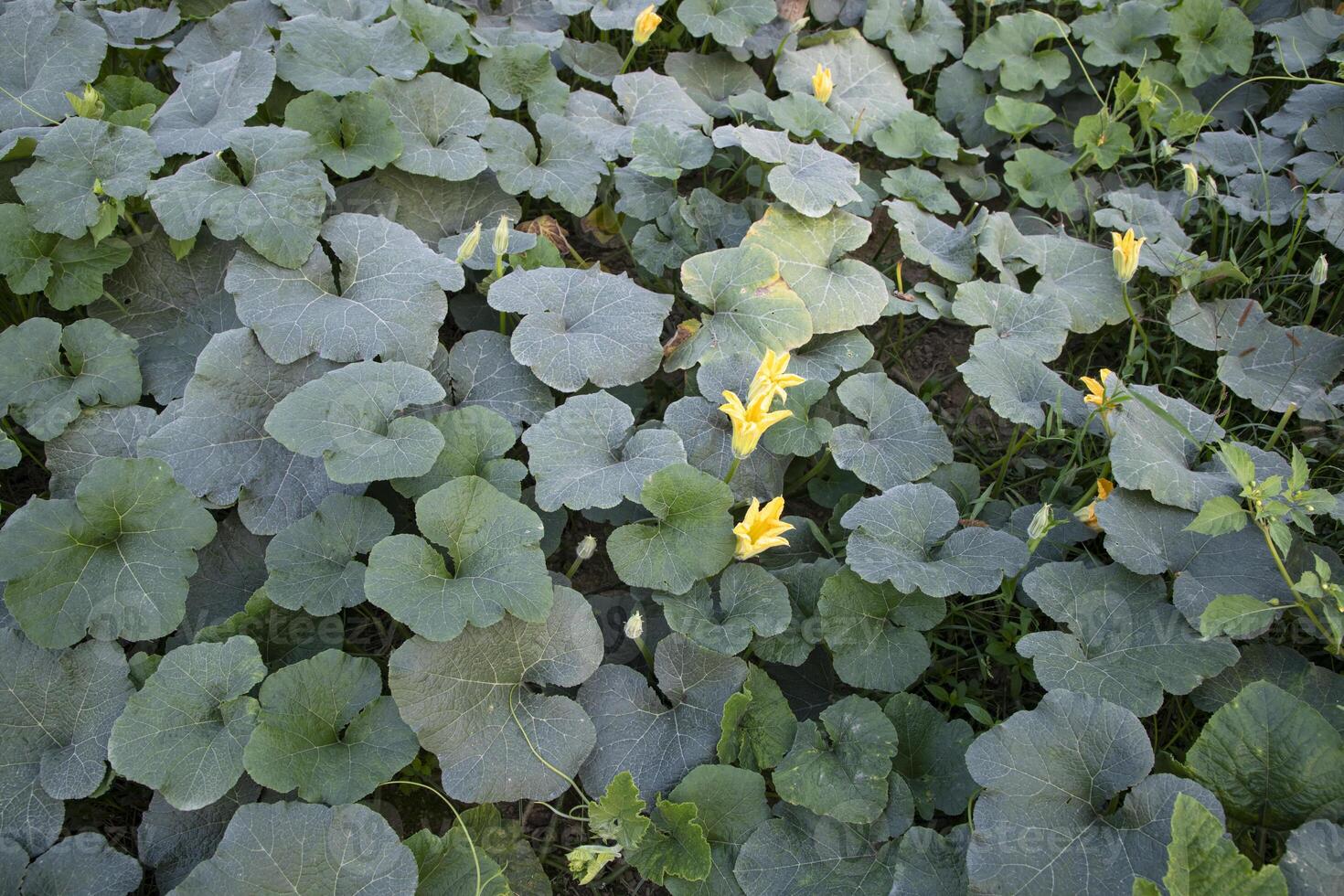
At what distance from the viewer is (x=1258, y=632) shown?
2.29m

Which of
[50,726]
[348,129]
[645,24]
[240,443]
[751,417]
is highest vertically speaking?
[645,24]

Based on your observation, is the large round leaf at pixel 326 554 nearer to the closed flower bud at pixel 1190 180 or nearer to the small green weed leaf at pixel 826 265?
the small green weed leaf at pixel 826 265

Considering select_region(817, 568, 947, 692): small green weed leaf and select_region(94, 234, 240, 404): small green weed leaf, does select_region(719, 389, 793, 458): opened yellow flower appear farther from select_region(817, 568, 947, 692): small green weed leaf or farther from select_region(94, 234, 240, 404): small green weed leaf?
select_region(94, 234, 240, 404): small green weed leaf

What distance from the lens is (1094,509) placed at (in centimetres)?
259

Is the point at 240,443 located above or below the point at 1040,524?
below

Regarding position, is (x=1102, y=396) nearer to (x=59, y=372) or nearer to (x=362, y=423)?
(x=362, y=423)

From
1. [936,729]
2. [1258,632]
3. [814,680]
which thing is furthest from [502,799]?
[1258,632]

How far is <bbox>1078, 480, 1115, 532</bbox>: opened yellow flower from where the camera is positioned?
262 cm

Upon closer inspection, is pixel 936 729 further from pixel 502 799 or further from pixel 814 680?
pixel 502 799

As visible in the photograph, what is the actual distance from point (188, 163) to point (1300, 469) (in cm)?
322

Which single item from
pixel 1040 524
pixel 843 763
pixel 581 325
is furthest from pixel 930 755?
pixel 581 325

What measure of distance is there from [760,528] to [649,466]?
34 cm

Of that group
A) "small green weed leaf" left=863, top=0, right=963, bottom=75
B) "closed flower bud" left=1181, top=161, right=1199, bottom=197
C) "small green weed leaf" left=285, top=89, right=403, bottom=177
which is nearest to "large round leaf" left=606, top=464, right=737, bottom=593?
"small green weed leaf" left=285, top=89, right=403, bottom=177

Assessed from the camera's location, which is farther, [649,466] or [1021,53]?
[1021,53]
